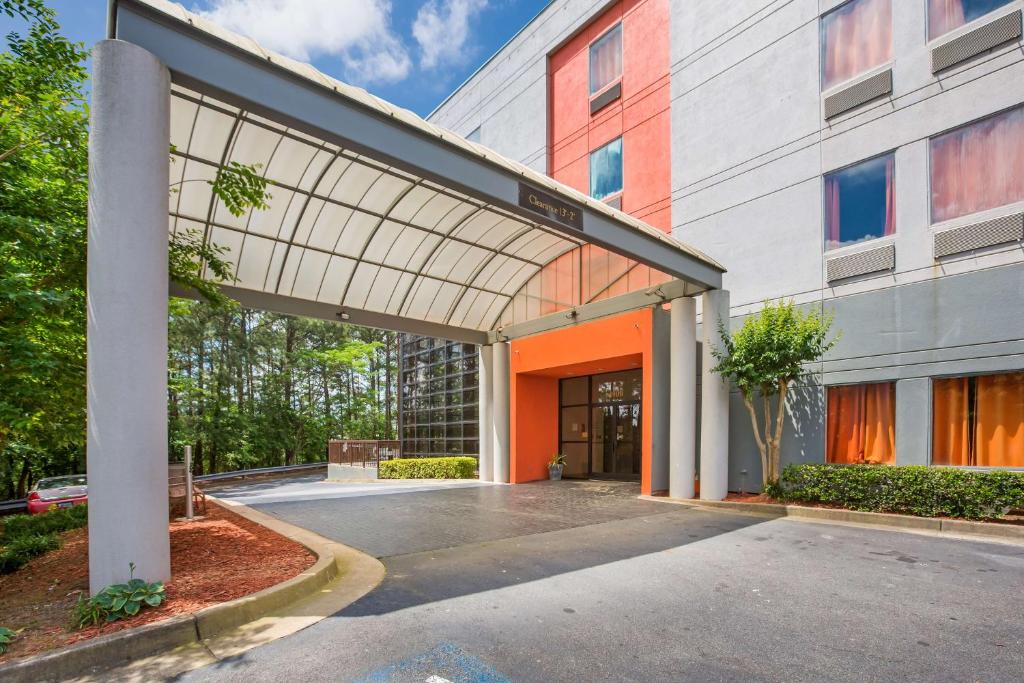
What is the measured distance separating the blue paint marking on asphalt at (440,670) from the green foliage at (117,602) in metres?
2.30

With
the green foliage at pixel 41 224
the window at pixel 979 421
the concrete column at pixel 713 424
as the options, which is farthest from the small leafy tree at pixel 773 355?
the green foliage at pixel 41 224

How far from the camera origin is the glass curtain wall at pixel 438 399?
22.4 m

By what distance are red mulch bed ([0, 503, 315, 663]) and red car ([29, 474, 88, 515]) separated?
7.13 metres

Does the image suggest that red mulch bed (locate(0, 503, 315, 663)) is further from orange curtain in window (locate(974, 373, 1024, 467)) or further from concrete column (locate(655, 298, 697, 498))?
orange curtain in window (locate(974, 373, 1024, 467))

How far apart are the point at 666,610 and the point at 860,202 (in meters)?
10.2

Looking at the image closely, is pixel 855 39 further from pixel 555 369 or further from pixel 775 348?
pixel 555 369

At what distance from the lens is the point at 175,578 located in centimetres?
571

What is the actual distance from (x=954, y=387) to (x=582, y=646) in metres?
9.55

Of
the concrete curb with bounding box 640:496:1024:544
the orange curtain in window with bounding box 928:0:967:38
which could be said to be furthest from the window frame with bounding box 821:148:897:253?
the concrete curb with bounding box 640:496:1024:544

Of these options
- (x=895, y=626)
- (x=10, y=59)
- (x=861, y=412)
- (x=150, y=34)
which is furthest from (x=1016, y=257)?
(x=10, y=59)

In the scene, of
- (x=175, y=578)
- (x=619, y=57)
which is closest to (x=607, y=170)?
(x=619, y=57)

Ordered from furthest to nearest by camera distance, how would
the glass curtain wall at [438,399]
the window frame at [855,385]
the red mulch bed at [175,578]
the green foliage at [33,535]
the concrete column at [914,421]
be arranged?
the glass curtain wall at [438,399] → the window frame at [855,385] → the concrete column at [914,421] → the green foliage at [33,535] → the red mulch bed at [175,578]

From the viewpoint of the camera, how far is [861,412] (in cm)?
1140

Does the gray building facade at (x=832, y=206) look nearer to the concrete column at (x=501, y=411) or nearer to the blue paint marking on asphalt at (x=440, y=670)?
the concrete column at (x=501, y=411)
